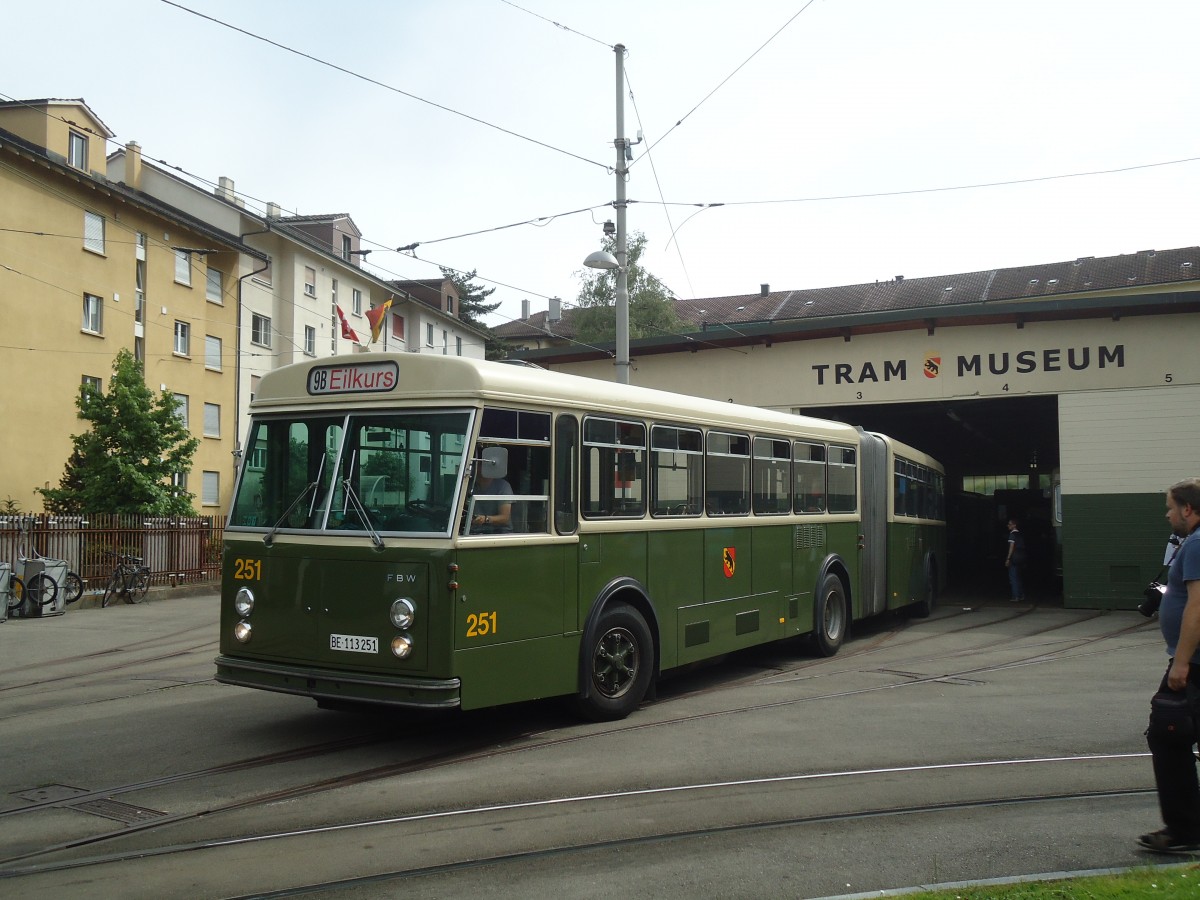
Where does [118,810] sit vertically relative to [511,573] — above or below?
below

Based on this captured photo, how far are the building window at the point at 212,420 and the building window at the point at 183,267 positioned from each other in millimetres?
4435

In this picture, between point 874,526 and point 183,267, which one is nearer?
point 874,526

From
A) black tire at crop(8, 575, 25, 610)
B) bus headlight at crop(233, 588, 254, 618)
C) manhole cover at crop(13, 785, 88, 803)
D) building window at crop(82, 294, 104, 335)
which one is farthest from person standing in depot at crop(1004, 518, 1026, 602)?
building window at crop(82, 294, 104, 335)

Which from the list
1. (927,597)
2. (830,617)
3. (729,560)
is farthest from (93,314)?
(729,560)

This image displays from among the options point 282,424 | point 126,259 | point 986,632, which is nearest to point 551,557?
point 282,424

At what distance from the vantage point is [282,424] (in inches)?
330

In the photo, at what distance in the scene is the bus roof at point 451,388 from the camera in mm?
7848

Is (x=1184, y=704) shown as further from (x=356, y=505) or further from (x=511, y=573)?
(x=356, y=505)

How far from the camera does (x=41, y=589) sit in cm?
1973

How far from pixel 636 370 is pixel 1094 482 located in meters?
10.1

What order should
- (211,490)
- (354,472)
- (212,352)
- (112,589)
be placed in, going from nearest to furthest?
(354,472) → (112,589) → (211,490) → (212,352)

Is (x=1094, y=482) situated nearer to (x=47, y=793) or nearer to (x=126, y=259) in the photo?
(x=47, y=793)

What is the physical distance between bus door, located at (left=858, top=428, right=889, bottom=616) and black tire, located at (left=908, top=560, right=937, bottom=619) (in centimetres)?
338

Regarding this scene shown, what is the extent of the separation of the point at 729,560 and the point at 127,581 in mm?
15682
